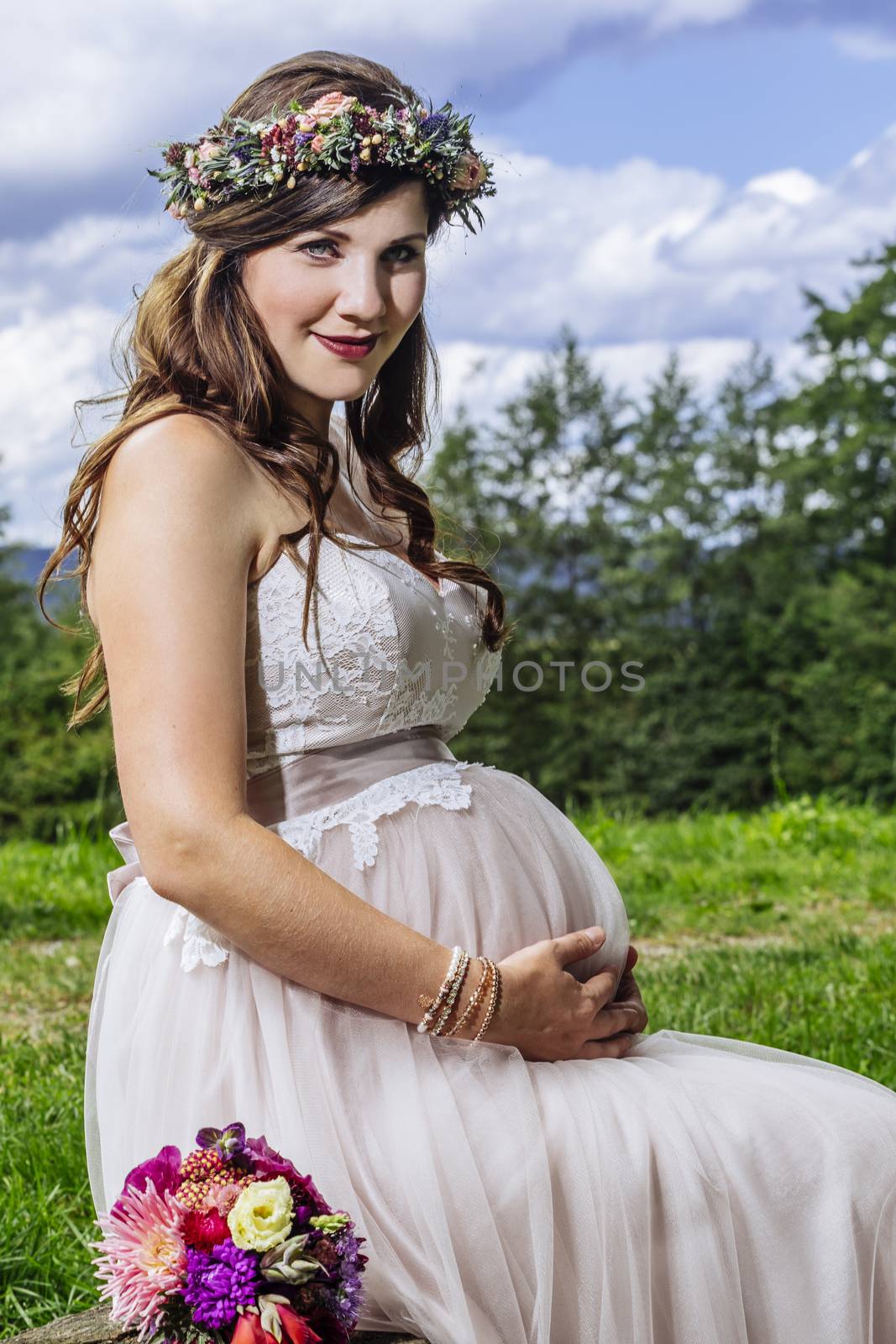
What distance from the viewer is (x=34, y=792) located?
24.1 meters

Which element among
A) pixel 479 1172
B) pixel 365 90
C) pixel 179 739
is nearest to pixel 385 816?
pixel 179 739

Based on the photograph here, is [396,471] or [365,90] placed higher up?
[365,90]

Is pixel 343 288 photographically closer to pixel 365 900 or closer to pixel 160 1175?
pixel 365 900

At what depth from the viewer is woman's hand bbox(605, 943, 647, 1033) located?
1993 mm

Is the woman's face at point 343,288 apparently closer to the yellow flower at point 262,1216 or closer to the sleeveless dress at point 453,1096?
the sleeveless dress at point 453,1096

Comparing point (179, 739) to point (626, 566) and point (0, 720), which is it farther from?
point (626, 566)

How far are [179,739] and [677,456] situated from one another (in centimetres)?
2945

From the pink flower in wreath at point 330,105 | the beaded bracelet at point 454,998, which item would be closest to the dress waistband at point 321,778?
the beaded bracelet at point 454,998

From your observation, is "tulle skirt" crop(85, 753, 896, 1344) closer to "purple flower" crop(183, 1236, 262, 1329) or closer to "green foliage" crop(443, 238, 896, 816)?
"purple flower" crop(183, 1236, 262, 1329)

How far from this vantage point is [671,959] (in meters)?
5.30

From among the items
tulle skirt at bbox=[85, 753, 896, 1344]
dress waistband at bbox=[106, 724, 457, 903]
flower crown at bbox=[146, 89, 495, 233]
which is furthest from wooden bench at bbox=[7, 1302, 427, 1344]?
flower crown at bbox=[146, 89, 495, 233]

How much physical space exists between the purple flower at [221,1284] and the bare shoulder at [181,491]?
2.71ft

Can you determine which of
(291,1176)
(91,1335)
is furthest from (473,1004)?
(91,1335)

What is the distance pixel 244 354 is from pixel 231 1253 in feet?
4.03
